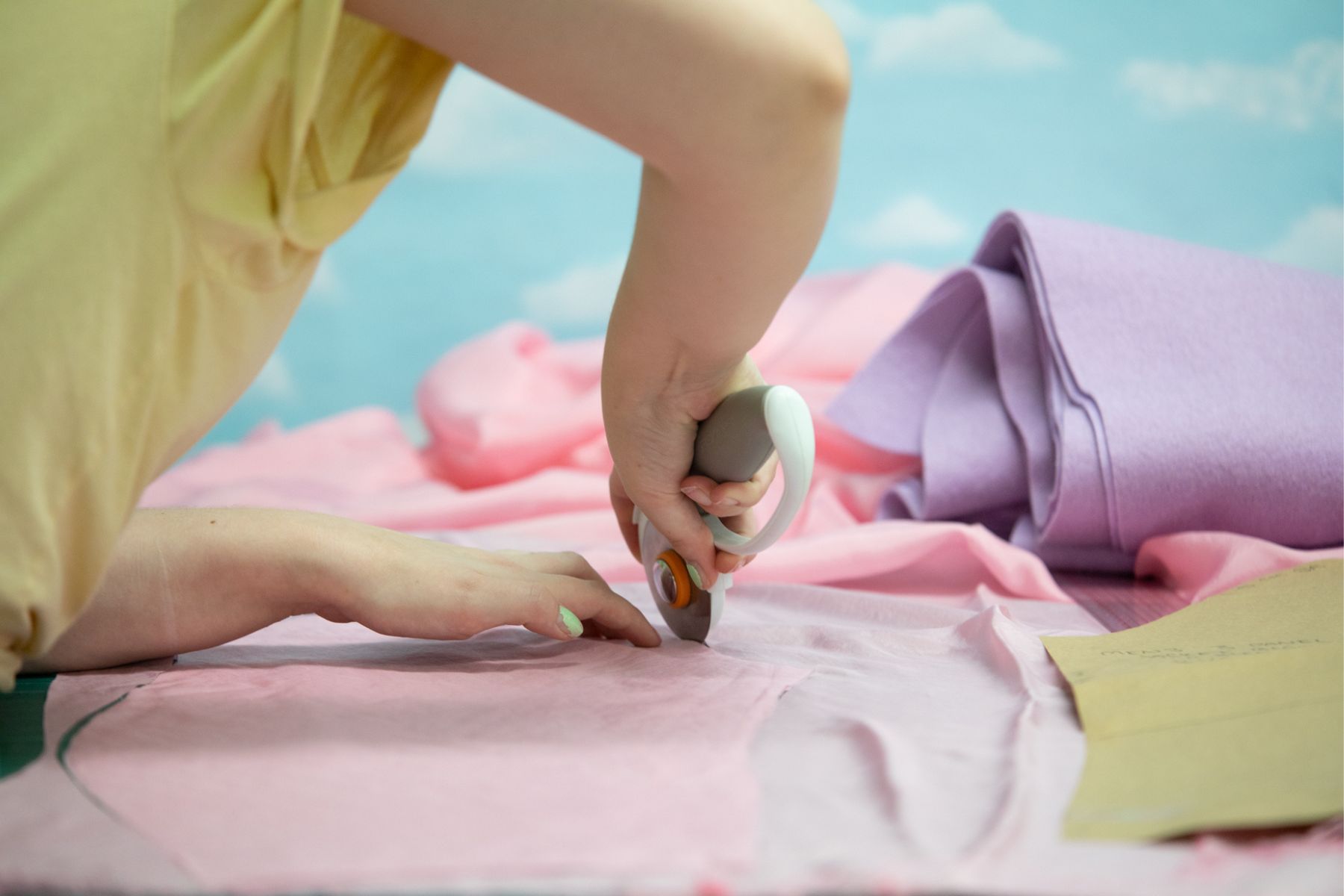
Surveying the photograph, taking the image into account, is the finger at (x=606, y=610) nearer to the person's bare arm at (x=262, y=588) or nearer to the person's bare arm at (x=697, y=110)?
the person's bare arm at (x=262, y=588)

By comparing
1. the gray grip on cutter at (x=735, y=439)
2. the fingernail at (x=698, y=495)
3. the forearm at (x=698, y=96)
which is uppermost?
the forearm at (x=698, y=96)

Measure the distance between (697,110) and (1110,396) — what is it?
720 millimetres

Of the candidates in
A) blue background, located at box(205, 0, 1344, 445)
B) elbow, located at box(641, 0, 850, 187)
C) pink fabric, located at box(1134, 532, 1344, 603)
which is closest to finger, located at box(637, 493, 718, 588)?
elbow, located at box(641, 0, 850, 187)

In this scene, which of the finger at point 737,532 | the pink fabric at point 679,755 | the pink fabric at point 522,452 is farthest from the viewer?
the pink fabric at point 522,452

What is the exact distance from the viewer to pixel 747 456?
26.4 inches

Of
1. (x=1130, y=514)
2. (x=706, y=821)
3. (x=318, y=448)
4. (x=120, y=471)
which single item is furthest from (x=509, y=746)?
(x=318, y=448)

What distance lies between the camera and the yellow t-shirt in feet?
1.78

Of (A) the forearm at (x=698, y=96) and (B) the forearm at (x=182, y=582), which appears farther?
(B) the forearm at (x=182, y=582)

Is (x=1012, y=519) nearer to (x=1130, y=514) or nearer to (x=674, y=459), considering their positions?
(x=1130, y=514)

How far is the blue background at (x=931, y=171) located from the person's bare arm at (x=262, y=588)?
1.55 metres

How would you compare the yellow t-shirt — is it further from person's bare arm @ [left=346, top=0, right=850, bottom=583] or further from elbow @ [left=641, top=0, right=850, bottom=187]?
elbow @ [left=641, top=0, right=850, bottom=187]

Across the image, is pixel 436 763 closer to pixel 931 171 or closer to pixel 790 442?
pixel 790 442

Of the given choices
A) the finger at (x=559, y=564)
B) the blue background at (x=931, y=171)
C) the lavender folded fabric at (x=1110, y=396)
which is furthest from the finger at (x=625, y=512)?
the blue background at (x=931, y=171)

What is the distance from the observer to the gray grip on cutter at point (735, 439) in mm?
660
